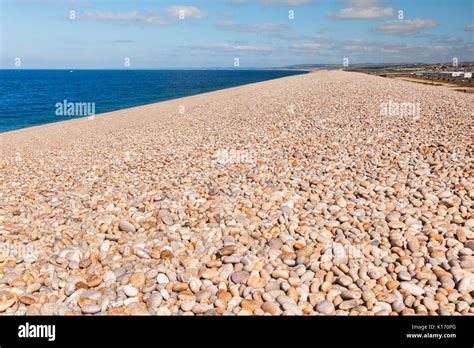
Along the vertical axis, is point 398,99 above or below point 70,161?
above

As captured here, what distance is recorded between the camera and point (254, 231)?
5.13 meters

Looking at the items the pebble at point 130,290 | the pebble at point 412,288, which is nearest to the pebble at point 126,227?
the pebble at point 130,290

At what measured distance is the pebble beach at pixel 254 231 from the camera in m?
3.82

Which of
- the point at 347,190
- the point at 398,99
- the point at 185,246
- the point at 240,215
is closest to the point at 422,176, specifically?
the point at 347,190

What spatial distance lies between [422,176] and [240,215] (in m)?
3.48

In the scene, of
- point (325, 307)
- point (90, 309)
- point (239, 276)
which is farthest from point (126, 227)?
point (325, 307)

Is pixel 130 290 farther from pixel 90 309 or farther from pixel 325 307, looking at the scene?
pixel 325 307

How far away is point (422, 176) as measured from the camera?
663 cm

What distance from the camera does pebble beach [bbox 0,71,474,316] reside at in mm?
3820

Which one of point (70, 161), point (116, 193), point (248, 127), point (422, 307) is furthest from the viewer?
point (248, 127)

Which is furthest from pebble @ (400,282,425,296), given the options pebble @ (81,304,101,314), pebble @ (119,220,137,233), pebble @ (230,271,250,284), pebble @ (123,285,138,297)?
pebble @ (119,220,137,233)

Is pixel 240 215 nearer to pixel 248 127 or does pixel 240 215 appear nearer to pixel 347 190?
pixel 347 190

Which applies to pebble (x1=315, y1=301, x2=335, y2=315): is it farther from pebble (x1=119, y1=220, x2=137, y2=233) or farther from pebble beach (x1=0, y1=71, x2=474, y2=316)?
pebble (x1=119, y1=220, x2=137, y2=233)

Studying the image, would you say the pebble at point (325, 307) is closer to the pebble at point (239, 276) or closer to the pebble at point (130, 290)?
A: the pebble at point (239, 276)
